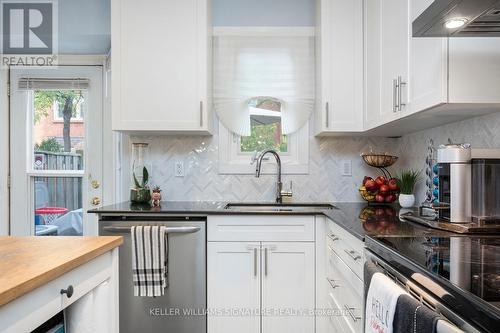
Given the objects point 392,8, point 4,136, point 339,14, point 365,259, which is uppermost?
point 339,14

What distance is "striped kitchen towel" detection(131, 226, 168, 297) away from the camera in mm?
2133

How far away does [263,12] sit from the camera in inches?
112

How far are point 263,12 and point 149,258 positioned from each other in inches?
79.4

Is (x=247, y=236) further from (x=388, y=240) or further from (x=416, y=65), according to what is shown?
(x=416, y=65)

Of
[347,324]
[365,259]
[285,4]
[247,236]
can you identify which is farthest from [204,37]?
[347,324]

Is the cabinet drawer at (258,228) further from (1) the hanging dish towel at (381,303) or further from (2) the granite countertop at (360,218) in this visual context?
(1) the hanging dish towel at (381,303)

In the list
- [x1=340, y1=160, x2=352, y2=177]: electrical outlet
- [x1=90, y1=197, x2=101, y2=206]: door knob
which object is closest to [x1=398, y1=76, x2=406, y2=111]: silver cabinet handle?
[x1=340, y1=160, x2=352, y2=177]: electrical outlet

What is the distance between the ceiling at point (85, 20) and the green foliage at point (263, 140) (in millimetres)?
1414

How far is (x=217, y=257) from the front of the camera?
7.26ft

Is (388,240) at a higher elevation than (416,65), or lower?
lower

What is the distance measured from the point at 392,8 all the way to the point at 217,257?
1.70 m

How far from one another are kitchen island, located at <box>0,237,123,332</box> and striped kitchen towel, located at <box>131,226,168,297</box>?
2.74 ft

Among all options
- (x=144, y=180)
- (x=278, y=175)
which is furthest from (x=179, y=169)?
(x=278, y=175)

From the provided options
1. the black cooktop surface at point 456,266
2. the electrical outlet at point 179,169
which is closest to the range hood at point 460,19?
the black cooktop surface at point 456,266
